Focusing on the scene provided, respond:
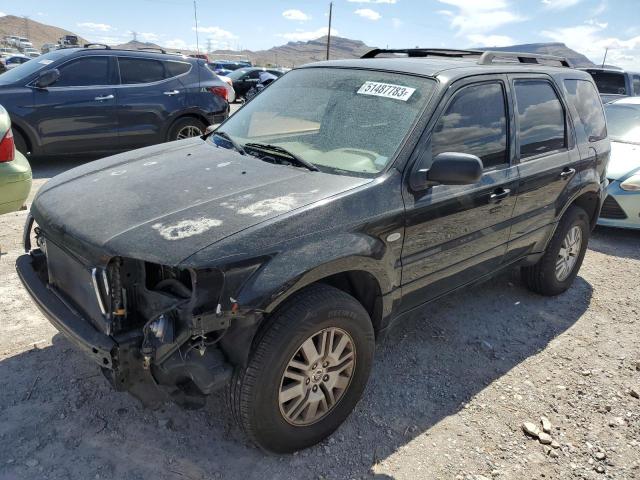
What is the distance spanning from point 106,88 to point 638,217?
7391 millimetres

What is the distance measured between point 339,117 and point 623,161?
505 cm

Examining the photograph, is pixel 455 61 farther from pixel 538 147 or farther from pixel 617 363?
pixel 617 363

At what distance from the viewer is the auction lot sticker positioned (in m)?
2.93

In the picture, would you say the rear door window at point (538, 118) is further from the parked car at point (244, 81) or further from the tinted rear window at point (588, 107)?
the parked car at point (244, 81)

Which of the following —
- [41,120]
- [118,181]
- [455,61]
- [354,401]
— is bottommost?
[354,401]

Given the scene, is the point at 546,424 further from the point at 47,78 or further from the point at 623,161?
the point at 47,78

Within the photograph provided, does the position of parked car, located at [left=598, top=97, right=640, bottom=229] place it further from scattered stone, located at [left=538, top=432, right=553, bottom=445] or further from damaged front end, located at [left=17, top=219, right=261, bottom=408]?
damaged front end, located at [left=17, top=219, right=261, bottom=408]

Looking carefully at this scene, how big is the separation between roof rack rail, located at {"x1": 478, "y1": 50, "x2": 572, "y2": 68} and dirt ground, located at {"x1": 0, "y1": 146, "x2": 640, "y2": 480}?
192cm

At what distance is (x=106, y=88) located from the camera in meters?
7.49

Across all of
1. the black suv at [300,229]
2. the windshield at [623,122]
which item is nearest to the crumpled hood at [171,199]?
the black suv at [300,229]

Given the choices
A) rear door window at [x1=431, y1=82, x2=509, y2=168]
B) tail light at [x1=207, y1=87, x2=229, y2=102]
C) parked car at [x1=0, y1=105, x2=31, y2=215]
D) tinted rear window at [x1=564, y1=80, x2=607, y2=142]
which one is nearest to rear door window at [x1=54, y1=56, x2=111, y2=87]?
tail light at [x1=207, y1=87, x2=229, y2=102]

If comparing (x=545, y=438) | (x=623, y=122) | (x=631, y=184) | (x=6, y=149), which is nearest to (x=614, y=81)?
(x=623, y=122)

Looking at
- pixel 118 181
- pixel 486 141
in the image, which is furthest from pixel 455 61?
pixel 118 181

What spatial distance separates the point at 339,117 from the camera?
303 centimetres
